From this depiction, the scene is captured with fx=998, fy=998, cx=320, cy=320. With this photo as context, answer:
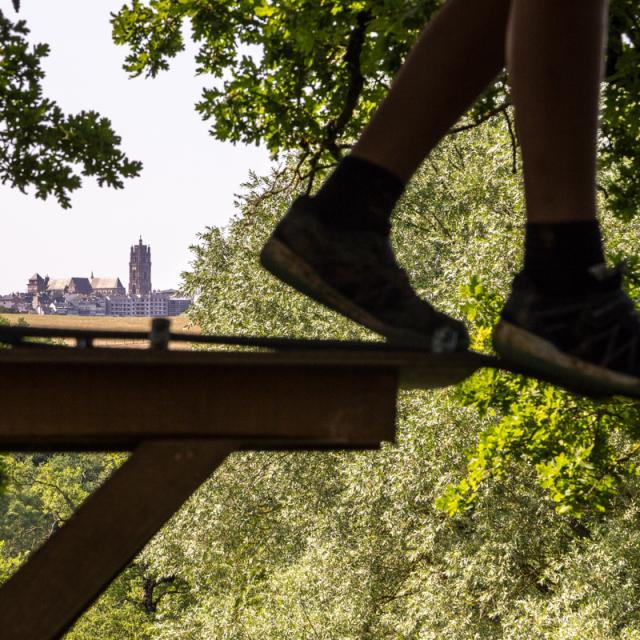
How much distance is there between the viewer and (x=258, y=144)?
555cm

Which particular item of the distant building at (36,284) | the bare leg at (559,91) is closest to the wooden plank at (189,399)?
the bare leg at (559,91)

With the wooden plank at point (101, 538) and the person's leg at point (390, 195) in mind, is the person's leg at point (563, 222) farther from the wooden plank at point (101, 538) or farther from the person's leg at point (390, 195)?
the wooden plank at point (101, 538)

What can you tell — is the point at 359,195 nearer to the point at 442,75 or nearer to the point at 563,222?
the point at 442,75

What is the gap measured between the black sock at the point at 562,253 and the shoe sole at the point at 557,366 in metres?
0.11

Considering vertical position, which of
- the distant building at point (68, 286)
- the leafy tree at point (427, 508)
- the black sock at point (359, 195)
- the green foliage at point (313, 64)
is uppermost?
the distant building at point (68, 286)

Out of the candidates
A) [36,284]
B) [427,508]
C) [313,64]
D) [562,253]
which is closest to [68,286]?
[36,284]

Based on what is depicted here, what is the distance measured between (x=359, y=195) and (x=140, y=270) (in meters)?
192

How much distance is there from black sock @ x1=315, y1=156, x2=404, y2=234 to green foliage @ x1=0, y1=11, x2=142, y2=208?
2012 mm

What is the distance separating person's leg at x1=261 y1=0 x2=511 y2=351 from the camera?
1.84 m

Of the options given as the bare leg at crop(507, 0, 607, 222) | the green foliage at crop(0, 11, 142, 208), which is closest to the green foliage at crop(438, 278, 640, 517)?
the green foliage at crop(0, 11, 142, 208)

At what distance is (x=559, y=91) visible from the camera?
1689 mm

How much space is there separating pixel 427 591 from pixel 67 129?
11.8m

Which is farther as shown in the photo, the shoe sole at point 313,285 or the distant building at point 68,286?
the distant building at point 68,286

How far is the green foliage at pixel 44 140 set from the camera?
3783mm
